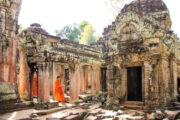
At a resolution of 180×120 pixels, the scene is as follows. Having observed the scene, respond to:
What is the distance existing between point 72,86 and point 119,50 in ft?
13.1

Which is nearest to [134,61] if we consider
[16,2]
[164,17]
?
[164,17]

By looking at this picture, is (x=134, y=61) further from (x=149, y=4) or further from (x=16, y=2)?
(x=16, y=2)

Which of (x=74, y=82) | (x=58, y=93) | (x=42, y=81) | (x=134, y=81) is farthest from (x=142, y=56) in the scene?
(x=58, y=93)

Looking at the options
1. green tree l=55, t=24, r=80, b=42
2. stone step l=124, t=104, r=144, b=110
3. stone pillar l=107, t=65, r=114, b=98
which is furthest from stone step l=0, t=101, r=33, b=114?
green tree l=55, t=24, r=80, b=42

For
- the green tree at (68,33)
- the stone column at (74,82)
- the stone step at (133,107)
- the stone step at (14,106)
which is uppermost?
the green tree at (68,33)

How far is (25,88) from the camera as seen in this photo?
9.10 meters

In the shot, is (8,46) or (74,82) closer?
(8,46)

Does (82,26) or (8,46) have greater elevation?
(82,26)

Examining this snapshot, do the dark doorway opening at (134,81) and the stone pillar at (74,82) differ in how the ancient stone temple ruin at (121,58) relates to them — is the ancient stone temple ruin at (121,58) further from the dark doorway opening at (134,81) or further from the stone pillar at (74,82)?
the stone pillar at (74,82)

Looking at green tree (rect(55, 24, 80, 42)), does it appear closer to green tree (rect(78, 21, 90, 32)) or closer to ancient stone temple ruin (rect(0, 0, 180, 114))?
green tree (rect(78, 21, 90, 32))

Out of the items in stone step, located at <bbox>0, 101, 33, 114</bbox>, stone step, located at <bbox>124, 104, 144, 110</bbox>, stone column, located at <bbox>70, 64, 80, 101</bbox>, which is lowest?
stone step, located at <bbox>124, 104, 144, 110</bbox>

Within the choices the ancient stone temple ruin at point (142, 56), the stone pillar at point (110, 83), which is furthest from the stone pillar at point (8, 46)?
the ancient stone temple ruin at point (142, 56)

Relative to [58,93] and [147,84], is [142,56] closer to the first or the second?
[147,84]

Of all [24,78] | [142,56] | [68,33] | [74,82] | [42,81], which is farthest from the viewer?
[68,33]
